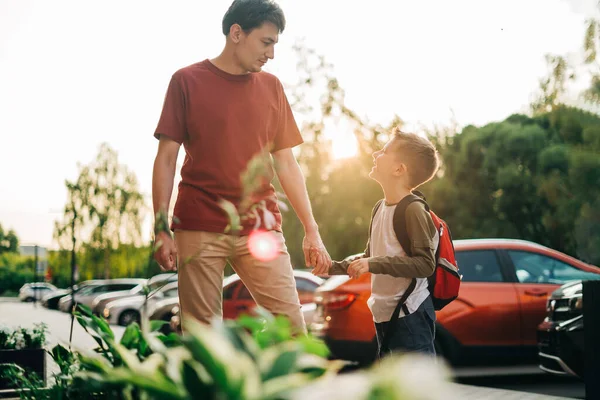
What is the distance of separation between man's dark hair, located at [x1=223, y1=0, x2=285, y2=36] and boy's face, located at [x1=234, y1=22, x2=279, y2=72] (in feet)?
0.07

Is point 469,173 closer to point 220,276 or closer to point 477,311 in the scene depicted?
point 477,311

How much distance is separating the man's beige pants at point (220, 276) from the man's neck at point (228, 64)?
744 millimetres

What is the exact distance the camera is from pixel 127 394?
1461 millimetres

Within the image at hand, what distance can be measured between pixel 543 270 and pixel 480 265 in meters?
0.81

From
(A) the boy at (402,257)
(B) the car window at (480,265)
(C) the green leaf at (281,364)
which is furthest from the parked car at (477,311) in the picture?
(C) the green leaf at (281,364)

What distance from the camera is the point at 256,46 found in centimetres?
363

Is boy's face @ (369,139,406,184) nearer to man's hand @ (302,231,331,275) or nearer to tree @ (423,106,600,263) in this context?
man's hand @ (302,231,331,275)

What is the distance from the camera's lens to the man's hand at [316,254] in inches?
144

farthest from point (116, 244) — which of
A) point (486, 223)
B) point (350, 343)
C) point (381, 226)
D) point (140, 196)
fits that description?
point (381, 226)

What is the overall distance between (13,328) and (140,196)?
57.6 meters

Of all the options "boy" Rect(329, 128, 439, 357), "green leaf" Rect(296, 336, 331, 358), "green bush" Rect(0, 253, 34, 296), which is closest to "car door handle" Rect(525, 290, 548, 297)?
"boy" Rect(329, 128, 439, 357)

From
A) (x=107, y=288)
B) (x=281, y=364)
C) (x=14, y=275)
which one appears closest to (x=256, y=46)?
(x=281, y=364)

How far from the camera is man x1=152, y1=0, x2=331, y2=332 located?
3.38 meters

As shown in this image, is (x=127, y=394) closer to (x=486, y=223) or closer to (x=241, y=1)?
(x=241, y=1)
